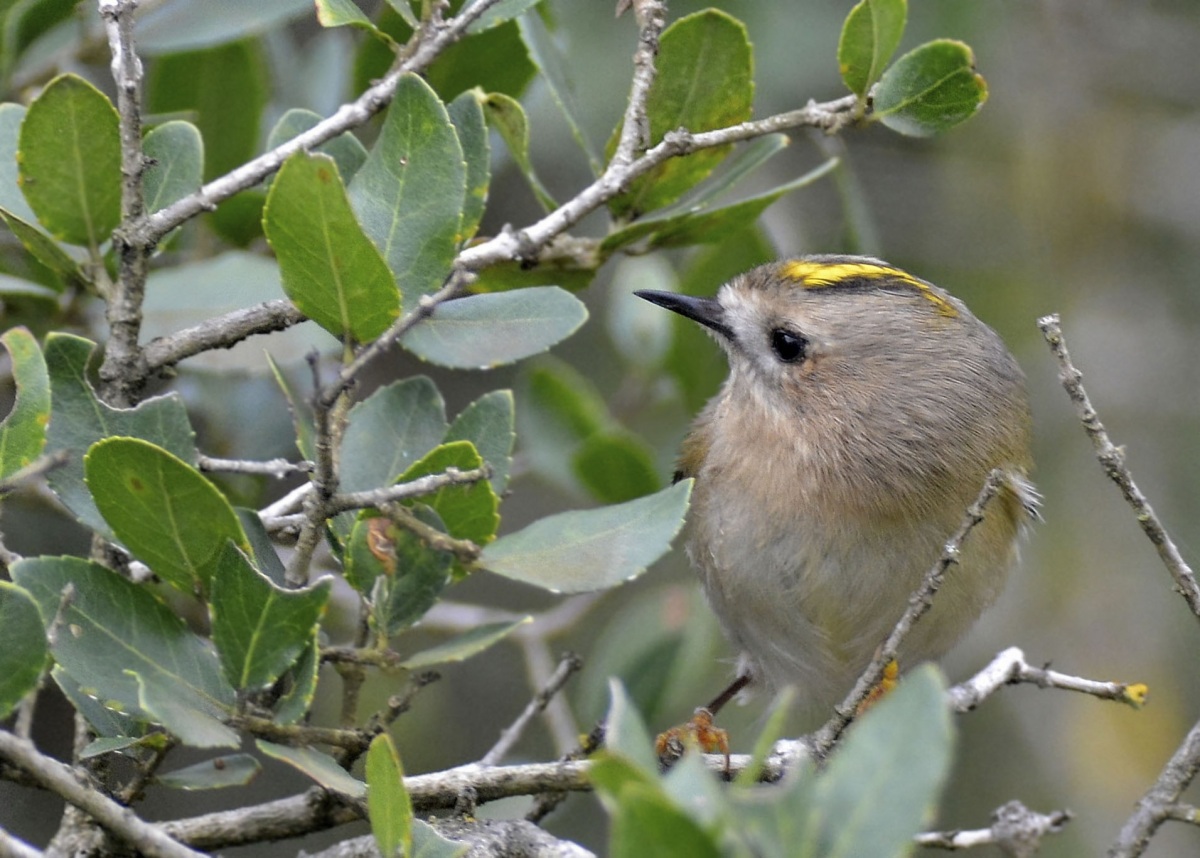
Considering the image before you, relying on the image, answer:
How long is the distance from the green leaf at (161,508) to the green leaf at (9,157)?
0.65 m

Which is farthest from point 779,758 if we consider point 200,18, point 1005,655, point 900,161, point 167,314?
point 900,161

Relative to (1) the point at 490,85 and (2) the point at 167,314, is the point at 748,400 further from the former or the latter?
(2) the point at 167,314

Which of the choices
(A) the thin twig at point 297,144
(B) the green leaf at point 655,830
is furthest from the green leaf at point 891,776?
(A) the thin twig at point 297,144

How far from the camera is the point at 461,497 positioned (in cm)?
186

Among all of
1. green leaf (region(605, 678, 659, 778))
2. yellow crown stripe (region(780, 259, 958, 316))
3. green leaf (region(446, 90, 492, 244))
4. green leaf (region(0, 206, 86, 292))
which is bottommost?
yellow crown stripe (region(780, 259, 958, 316))

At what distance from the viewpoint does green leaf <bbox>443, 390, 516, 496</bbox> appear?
201 cm

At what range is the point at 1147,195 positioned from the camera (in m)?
5.39


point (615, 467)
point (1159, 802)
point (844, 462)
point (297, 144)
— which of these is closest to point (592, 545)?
point (297, 144)

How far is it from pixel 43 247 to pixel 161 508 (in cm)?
59

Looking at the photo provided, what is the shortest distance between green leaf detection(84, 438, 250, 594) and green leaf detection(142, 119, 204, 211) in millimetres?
623

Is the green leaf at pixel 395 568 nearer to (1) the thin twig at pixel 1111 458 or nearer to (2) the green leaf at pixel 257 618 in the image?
(2) the green leaf at pixel 257 618

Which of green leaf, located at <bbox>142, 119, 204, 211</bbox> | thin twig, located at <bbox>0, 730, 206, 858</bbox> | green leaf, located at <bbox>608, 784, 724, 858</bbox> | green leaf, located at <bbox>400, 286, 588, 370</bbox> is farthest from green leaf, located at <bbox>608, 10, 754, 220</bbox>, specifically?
green leaf, located at <bbox>608, 784, 724, 858</bbox>

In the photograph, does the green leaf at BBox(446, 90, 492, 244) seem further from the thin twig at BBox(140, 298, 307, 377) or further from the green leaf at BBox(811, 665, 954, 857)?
the green leaf at BBox(811, 665, 954, 857)

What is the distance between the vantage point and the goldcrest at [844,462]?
273 cm
